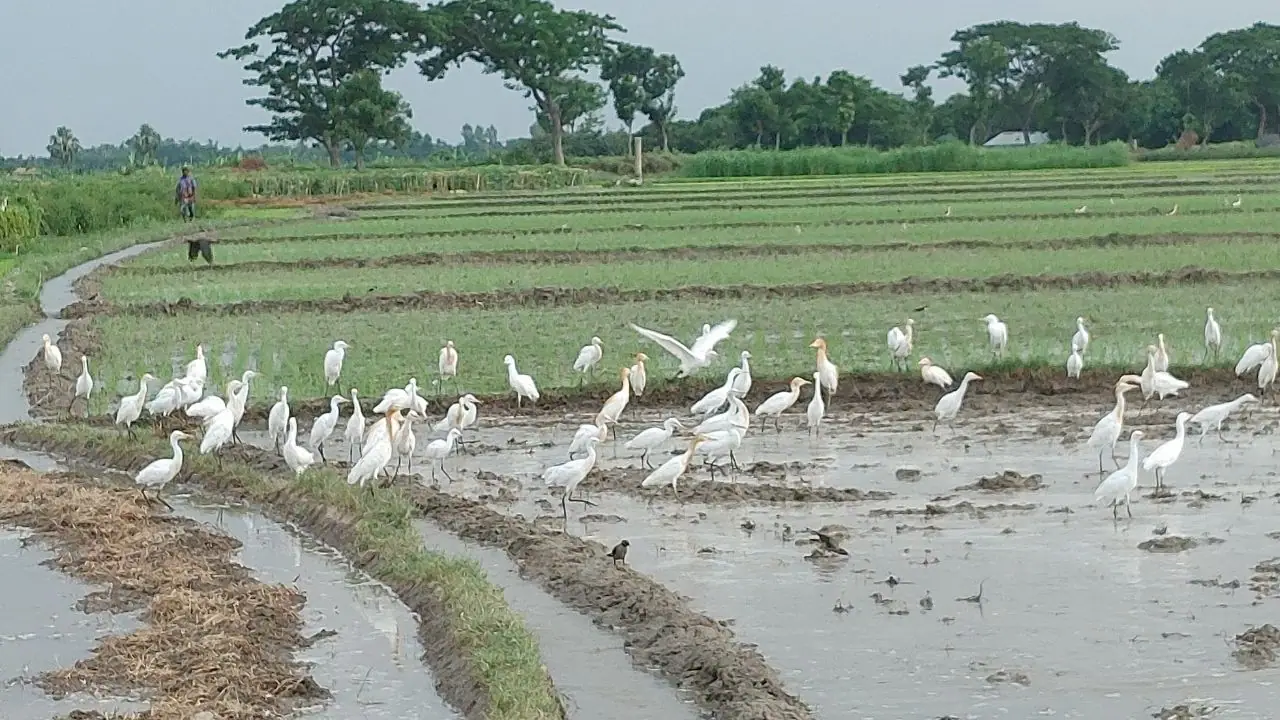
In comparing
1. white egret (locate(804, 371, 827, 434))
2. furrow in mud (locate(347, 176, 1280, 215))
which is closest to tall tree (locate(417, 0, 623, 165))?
furrow in mud (locate(347, 176, 1280, 215))

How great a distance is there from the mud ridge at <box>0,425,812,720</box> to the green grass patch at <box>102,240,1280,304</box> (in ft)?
39.5

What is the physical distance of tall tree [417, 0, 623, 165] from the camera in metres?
75.8

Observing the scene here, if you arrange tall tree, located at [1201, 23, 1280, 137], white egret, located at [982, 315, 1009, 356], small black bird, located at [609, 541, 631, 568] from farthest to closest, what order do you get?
tall tree, located at [1201, 23, 1280, 137]
white egret, located at [982, 315, 1009, 356]
small black bird, located at [609, 541, 631, 568]

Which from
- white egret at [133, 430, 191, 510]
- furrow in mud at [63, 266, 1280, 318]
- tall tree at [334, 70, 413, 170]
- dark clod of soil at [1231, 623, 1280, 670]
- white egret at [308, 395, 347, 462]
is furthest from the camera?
tall tree at [334, 70, 413, 170]

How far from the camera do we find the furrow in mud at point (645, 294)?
2212 cm

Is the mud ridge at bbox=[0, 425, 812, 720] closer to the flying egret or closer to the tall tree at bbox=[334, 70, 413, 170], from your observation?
the flying egret

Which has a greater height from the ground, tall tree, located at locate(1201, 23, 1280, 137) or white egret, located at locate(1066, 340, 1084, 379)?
tall tree, located at locate(1201, 23, 1280, 137)

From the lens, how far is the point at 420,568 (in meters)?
8.82

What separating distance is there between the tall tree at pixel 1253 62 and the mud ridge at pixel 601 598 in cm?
7764

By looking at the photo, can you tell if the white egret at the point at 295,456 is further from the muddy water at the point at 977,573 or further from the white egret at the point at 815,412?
the white egret at the point at 815,412

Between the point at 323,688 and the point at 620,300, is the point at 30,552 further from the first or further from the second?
the point at 620,300

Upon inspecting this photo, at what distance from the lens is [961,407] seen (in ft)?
47.4

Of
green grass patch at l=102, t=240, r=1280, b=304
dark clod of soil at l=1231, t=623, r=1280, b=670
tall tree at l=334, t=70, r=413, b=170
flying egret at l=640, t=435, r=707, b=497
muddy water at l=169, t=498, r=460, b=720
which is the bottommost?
muddy water at l=169, t=498, r=460, b=720

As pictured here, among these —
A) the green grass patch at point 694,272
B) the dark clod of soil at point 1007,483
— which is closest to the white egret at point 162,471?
the dark clod of soil at point 1007,483
